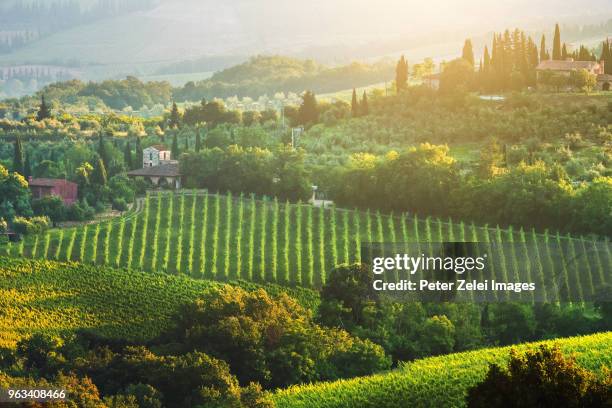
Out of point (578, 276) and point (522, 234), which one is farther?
point (522, 234)

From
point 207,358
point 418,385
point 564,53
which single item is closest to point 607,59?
point 564,53

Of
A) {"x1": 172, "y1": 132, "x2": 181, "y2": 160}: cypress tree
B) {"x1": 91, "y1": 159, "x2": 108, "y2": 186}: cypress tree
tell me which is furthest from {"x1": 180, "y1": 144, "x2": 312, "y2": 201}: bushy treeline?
{"x1": 172, "y1": 132, "x2": 181, "y2": 160}: cypress tree

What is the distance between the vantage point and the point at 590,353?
94.4ft

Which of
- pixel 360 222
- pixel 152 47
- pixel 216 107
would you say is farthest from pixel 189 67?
pixel 360 222

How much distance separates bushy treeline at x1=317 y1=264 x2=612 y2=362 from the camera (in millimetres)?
31312

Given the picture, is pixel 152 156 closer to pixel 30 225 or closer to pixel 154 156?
pixel 154 156

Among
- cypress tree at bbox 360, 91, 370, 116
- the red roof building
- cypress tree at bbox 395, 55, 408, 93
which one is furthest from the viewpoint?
cypress tree at bbox 395, 55, 408, 93

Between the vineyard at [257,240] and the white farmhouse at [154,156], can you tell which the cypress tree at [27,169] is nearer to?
the white farmhouse at [154,156]

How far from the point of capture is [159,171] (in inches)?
1742

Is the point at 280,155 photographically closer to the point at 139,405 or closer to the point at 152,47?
the point at 139,405

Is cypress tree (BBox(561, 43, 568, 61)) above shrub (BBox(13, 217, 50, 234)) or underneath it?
above

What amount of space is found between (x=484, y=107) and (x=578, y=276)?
55.3 feet

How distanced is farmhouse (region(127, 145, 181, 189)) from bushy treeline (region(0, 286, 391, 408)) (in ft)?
38.7

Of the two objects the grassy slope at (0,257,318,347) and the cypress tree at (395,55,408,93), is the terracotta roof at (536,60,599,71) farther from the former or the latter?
the grassy slope at (0,257,318,347)
